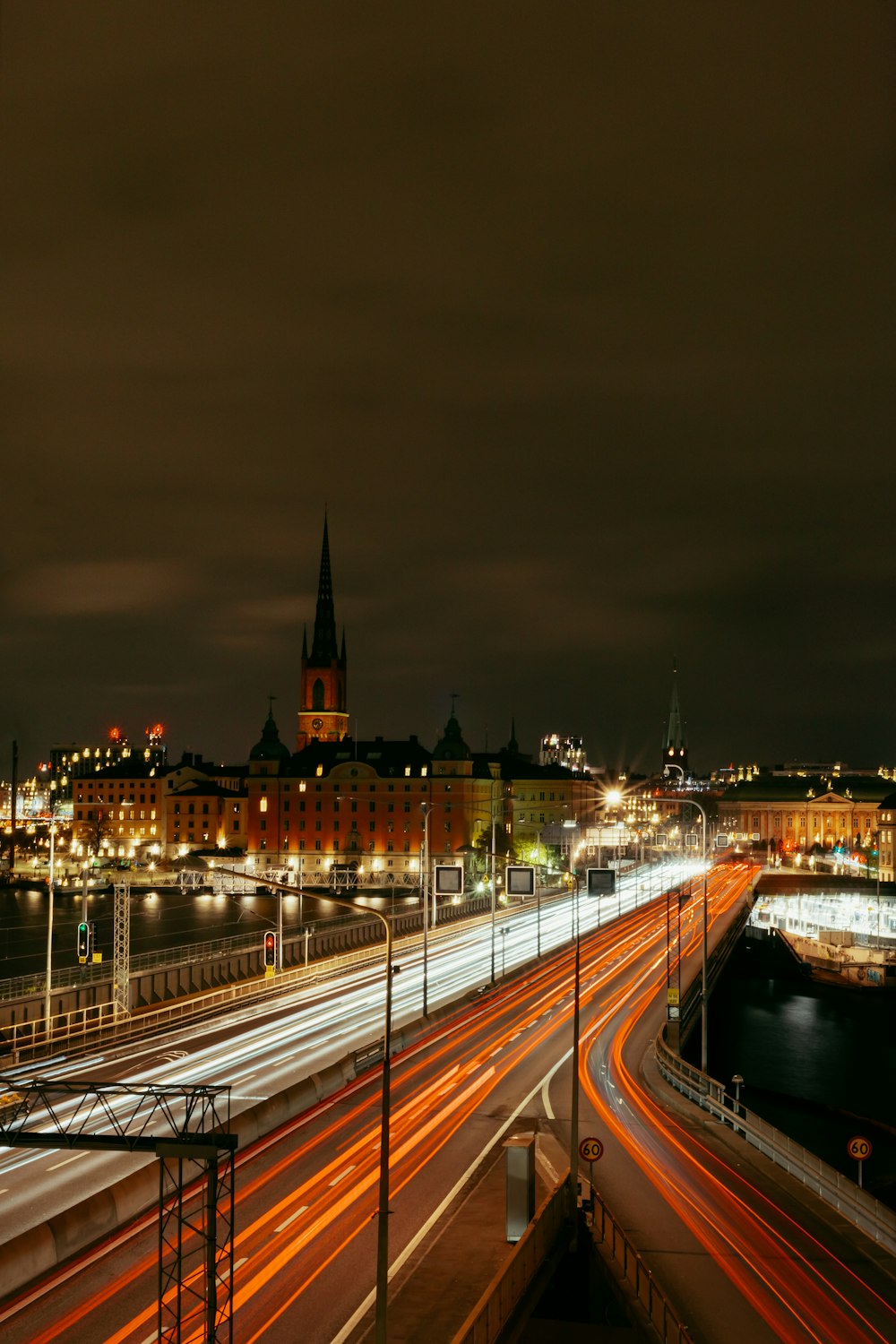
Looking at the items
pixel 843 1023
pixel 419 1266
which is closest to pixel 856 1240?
pixel 419 1266

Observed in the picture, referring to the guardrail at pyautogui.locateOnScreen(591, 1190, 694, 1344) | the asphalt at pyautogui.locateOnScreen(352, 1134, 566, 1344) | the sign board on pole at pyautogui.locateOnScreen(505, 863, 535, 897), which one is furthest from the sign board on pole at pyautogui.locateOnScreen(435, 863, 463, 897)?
the guardrail at pyautogui.locateOnScreen(591, 1190, 694, 1344)

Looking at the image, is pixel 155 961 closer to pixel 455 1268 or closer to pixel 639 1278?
pixel 455 1268

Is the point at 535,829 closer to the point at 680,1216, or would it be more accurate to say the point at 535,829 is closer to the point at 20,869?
the point at 20,869

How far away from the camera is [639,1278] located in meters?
19.5

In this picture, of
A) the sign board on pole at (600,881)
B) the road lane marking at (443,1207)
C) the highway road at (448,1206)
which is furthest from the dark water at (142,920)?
the road lane marking at (443,1207)

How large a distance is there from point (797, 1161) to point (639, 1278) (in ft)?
27.4

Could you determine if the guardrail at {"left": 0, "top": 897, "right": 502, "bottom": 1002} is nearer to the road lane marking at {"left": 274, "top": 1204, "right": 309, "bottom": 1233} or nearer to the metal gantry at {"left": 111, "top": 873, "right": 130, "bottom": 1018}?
the metal gantry at {"left": 111, "top": 873, "right": 130, "bottom": 1018}

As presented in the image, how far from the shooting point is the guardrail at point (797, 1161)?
74.1 ft

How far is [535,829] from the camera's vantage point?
144m

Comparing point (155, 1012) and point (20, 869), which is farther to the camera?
point (20, 869)

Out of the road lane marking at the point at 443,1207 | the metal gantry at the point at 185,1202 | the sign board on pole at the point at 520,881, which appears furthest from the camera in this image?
the sign board on pole at the point at 520,881

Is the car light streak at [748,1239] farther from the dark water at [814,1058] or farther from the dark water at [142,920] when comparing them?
the dark water at [142,920]

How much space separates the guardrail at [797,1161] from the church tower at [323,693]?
144 m

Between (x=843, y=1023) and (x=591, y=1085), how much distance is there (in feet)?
138
